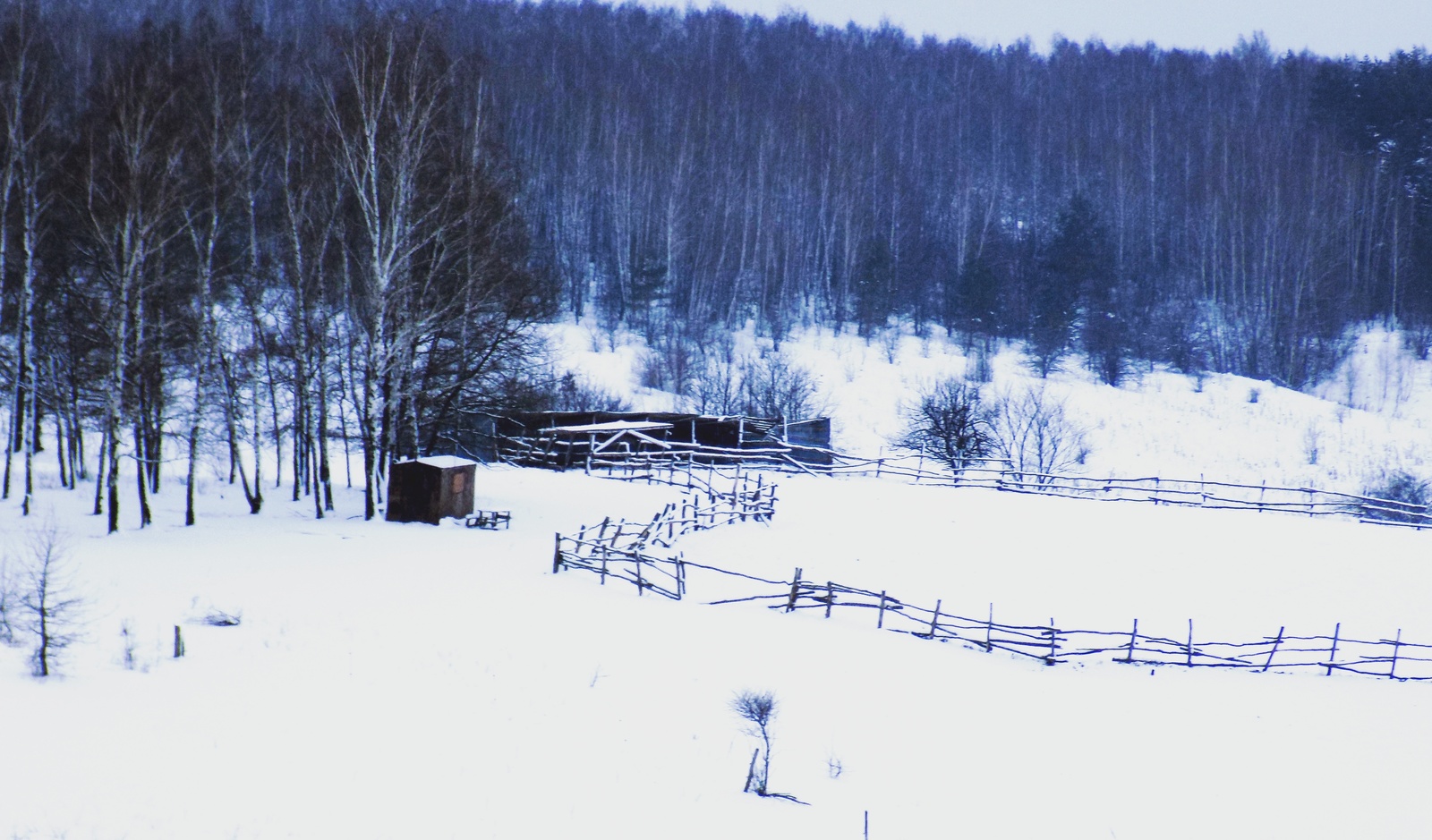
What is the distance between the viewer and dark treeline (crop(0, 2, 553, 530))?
18922 millimetres

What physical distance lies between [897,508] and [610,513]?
884cm

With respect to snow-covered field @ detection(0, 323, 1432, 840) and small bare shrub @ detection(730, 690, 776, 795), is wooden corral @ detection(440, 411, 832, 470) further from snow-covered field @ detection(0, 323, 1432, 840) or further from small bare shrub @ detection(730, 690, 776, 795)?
small bare shrub @ detection(730, 690, 776, 795)

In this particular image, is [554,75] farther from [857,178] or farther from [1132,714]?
[1132,714]

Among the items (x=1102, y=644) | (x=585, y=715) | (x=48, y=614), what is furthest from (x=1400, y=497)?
(x=48, y=614)

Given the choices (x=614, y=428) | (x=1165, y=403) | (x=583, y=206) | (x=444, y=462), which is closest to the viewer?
(x=444, y=462)

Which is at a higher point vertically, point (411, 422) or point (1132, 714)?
point (411, 422)

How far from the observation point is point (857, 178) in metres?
65.4

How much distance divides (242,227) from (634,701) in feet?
60.9

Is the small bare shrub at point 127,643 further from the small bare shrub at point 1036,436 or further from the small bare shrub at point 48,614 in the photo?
the small bare shrub at point 1036,436

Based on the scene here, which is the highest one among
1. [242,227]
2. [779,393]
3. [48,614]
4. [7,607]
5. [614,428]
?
[242,227]

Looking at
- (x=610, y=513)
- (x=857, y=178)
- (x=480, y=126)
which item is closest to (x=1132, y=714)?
(x=610, y=513)

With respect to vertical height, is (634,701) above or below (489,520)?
below

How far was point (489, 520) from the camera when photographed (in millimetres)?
22109

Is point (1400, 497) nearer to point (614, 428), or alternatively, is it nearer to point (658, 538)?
point (614, 428)
